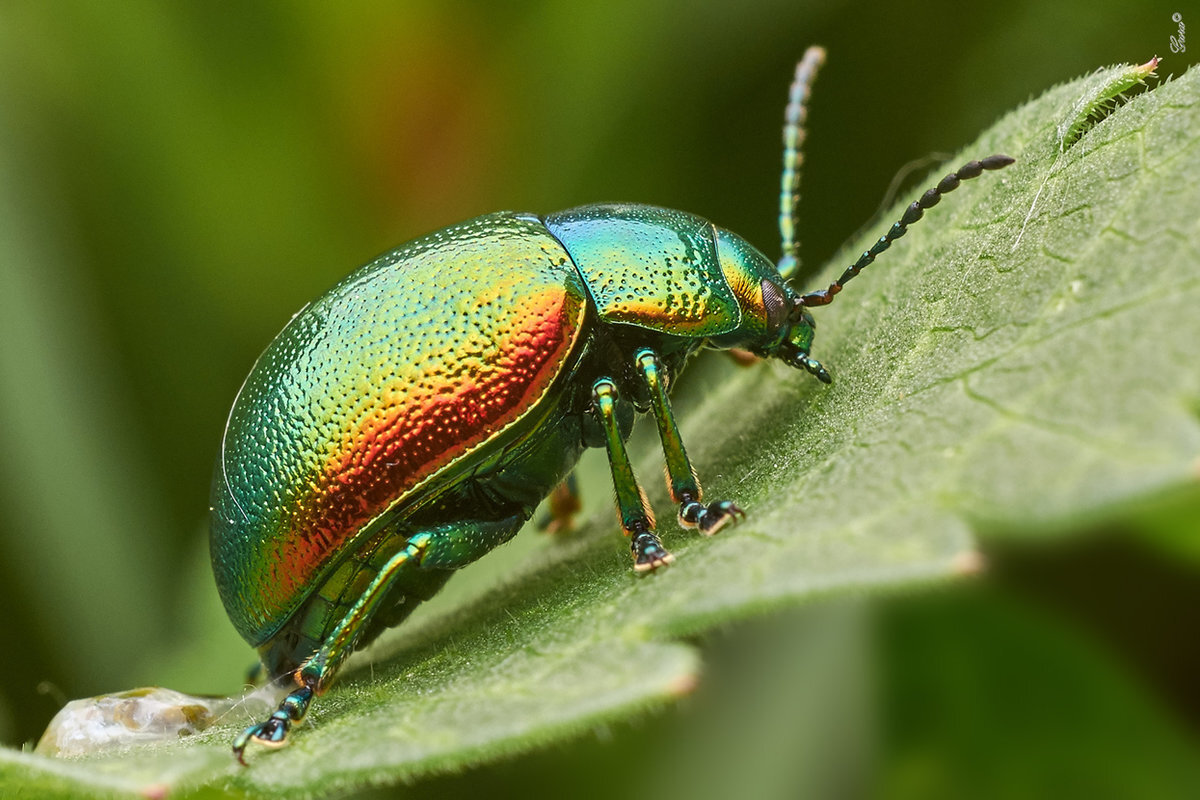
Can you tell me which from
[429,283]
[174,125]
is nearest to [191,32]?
[174,125]

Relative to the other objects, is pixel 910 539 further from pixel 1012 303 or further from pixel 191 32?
pixel 191 32

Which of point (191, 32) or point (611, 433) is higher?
point (191, 32)

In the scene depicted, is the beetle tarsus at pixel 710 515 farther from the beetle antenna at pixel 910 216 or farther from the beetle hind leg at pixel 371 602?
the beetle antenna at pixel 910 216

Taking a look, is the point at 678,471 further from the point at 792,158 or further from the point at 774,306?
the point at 792,158

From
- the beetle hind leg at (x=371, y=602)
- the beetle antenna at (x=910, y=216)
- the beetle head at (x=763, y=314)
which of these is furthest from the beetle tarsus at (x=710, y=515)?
the beetle antenna at (x=910, y=216)

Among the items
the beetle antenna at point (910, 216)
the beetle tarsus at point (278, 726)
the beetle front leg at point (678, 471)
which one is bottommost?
the beetle tarsus at point (278, 726)

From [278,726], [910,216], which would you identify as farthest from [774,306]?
[278,726]

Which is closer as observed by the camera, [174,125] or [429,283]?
[429,283]
